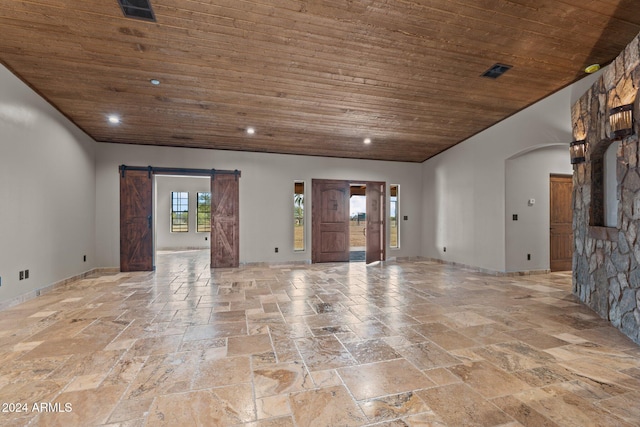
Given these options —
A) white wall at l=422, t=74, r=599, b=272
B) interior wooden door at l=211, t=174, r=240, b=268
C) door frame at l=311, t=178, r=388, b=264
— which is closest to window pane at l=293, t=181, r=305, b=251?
door frame at l=311, t=178, r=388, b=264

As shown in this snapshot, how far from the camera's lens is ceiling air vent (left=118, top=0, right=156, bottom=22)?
261 centimetres

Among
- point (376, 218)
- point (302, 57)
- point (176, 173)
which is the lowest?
point (376, 218)

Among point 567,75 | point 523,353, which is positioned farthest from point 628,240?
point 567,75

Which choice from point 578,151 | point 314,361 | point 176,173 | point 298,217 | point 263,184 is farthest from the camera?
point 298,217

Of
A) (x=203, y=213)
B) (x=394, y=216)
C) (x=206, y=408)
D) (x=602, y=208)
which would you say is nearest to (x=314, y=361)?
(x=206, y=408)

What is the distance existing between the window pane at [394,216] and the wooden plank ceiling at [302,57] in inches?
101

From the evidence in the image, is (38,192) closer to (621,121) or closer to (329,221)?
Answer: (329,221)

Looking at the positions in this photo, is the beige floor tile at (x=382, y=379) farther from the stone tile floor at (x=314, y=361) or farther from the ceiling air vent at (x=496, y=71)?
the ceiling air vent at (x=496, y=71)

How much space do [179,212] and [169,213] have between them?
1.09 feet

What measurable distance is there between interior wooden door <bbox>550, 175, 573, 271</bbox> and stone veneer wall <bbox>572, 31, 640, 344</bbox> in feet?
7.44

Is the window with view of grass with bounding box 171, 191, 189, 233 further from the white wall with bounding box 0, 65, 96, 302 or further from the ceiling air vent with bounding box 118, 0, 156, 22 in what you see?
the ceiling air vent with bounding box 118, 0, 156, 22

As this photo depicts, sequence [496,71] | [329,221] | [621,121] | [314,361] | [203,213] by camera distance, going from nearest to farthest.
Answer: [314,361] < [621,121] < [496,71] < [329,221] < [203,213]

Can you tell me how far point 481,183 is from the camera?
19.3ft

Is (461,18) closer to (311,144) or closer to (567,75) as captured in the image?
(567,75)
